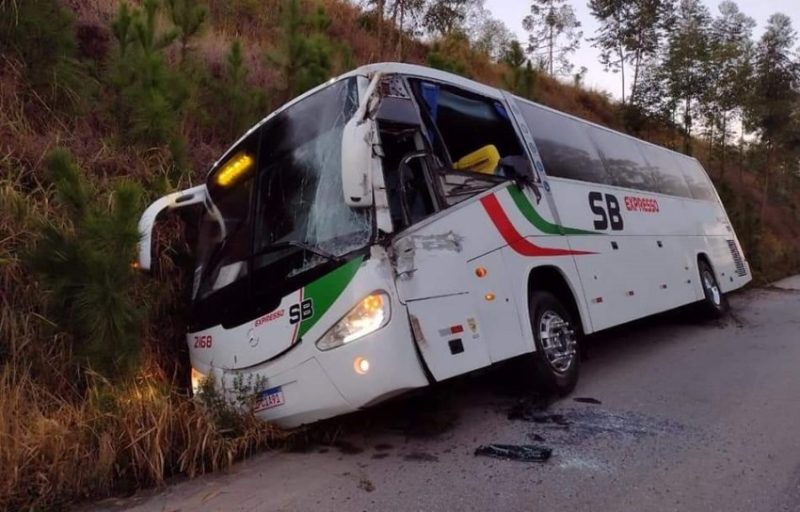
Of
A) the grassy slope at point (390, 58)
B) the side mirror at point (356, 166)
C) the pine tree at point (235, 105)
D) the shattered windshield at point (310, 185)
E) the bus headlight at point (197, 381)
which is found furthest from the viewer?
the grassy slope at point (390, 58)

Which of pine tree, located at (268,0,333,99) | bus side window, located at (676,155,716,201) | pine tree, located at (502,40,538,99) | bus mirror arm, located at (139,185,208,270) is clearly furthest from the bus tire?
pine tree, located at (502,40,538,99)

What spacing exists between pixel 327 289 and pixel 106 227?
1.55 meters

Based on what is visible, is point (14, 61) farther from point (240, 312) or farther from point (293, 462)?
point (293, 462)

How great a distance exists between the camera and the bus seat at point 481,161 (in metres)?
5.65

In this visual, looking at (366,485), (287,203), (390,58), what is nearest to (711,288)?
(287,203)

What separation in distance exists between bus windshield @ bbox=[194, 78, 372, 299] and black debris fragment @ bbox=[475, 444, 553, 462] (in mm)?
1675

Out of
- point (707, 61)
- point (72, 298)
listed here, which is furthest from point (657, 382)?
point (707, 61)

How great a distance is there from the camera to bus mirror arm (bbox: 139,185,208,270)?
5344 mm

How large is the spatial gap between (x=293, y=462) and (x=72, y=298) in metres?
1.88

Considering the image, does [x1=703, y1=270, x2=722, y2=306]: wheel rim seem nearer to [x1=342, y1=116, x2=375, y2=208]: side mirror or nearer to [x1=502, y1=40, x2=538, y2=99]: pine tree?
[x1=502, y1=40, x2=538, y2=99]: pine tree

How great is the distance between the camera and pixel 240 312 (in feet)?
16.0

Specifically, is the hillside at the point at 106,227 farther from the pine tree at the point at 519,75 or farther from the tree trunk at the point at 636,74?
the tree trunk at the point at 636,74

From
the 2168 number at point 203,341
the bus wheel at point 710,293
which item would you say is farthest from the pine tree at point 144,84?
the bus wheel at point 710,293

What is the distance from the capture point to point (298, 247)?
461 cm
